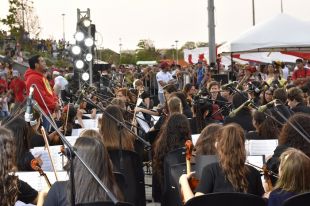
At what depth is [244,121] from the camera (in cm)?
897

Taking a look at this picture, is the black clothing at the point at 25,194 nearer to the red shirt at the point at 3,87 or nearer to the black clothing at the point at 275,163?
the black clothing at the point at 275,163

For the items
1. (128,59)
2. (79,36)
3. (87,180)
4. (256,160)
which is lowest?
(256,160)

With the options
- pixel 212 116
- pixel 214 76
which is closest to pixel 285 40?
pixel 214 76

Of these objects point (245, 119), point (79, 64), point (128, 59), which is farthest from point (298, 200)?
point (128, 59)

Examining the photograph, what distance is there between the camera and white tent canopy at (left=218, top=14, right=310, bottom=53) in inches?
617

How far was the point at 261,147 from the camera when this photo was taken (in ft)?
22.3

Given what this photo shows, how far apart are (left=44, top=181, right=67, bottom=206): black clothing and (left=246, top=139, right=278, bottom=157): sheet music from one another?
9.95 feet

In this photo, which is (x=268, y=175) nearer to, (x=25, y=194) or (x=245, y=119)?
(x=25, y=194)

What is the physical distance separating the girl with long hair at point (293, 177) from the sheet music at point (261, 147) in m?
2.30

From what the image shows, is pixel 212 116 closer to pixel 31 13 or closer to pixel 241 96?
pixel 241 96

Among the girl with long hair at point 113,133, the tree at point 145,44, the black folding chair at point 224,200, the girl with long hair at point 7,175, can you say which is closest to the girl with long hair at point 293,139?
the black folding chair at point 224,200

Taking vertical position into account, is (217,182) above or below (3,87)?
below

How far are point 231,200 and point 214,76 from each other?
1550cm

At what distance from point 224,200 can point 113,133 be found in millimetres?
2986
